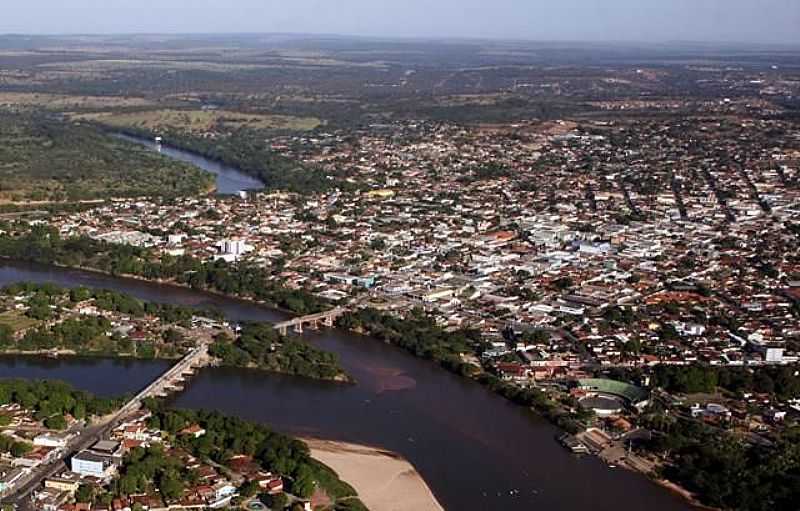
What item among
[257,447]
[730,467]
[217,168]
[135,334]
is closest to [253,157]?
[217,168]

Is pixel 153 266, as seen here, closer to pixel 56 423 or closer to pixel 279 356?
pixel 279 356

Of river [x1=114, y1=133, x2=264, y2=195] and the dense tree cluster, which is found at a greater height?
the dense tree cluster

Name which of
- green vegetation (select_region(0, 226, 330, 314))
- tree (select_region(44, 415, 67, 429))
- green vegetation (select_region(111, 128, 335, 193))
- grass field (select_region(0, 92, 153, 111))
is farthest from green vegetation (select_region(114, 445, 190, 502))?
grass field (select_region(0, 92, 153, 111))

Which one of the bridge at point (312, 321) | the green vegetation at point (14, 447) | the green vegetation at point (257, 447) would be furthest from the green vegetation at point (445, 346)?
the green vegetation at point (14, 447)

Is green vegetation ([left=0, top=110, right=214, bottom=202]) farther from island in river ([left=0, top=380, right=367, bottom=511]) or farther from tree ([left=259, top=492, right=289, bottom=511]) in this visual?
tree ([left=259, top=492, right=289, bottom=511])

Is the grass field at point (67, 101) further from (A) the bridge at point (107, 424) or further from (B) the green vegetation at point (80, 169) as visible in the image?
(A) the bridge at point (107, 424)

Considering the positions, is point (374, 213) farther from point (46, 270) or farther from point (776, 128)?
point (776, 128)

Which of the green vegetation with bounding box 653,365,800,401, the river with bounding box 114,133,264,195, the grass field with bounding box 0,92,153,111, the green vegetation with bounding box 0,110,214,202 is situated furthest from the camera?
the grass field with bounding box 0,92,153,111
